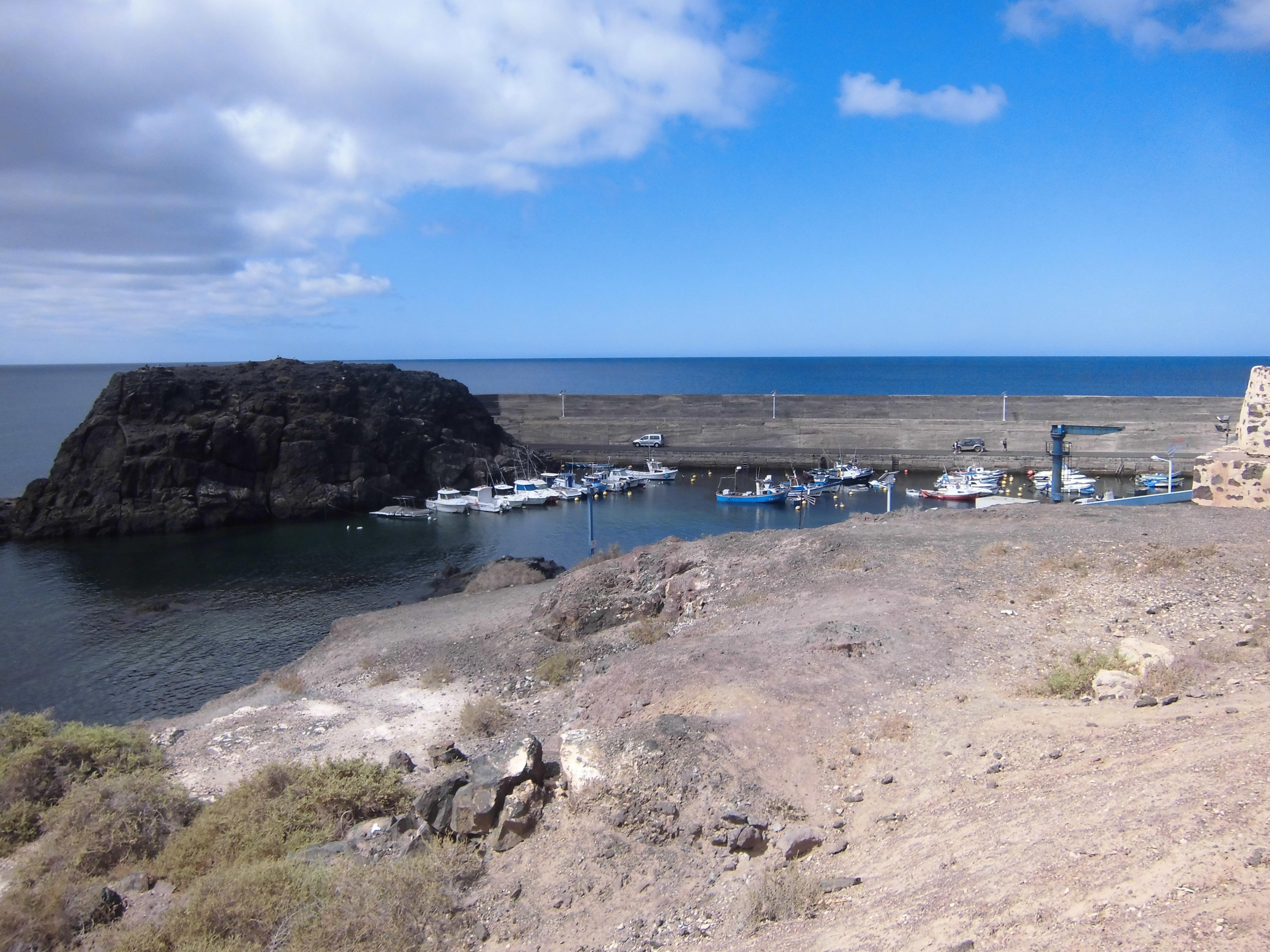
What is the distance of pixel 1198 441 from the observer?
55.8 meters

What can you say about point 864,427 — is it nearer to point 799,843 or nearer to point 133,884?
point 799,843

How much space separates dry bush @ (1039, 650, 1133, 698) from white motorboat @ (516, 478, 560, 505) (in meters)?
41.9

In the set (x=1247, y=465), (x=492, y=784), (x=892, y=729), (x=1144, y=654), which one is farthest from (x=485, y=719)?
(x=1247, y=465)

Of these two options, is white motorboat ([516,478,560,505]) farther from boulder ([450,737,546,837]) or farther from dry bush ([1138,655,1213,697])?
dry bush ([1138,655,1213,697])

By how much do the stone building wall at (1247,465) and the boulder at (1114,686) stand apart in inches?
457

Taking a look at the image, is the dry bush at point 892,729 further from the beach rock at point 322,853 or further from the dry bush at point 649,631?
the dry bush at point 649,631

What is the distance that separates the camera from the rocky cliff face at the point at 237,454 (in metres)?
45.7

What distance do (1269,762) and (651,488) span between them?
4893 cm

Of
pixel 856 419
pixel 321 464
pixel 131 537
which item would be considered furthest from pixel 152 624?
pixel 856 419

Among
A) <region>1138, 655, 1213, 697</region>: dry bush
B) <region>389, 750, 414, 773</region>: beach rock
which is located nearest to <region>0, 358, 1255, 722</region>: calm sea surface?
<region>389, 750, 414, 773</region>: beach rock

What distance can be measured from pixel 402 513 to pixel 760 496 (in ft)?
70.2

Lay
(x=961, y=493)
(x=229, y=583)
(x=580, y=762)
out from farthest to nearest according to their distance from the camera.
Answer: (x=961, y=493), (x=229, y=583), (x=580, y=762)

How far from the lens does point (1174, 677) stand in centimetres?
895

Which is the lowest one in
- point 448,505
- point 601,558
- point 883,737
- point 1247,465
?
point 448,505
